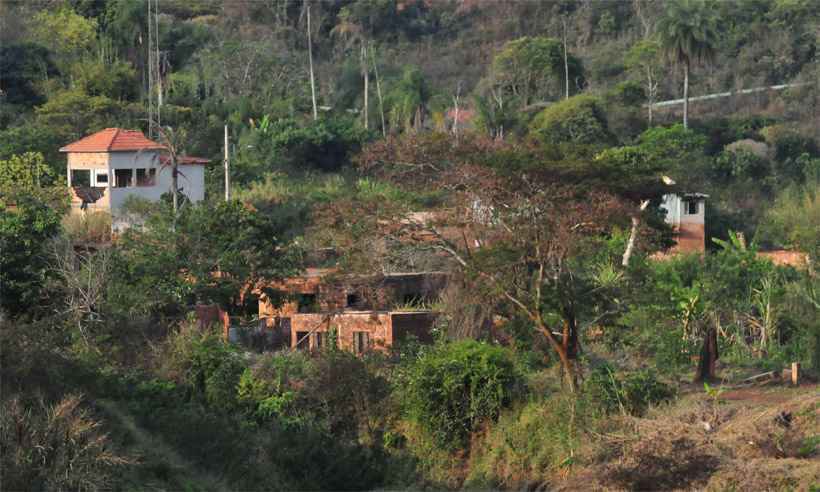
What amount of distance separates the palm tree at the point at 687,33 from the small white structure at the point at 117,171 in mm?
15099

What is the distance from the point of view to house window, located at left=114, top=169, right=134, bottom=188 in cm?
3219

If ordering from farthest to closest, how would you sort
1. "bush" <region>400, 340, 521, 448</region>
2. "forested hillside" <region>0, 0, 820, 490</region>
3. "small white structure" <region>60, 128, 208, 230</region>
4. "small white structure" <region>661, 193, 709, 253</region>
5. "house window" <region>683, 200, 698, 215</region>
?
"house window" <region>683, 200, 698, 215</region>, "small white structure" <region>661, 193, 709, 253</region>, "small white structure" <region>60, 128, 208, 230</region>, "bush" <region>400, 340, 521, 448</region>, "forested hillside" <region>0, 0, 820, 490</region>

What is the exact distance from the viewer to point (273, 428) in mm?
21109

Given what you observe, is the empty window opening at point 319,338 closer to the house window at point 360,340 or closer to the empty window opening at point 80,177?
the house window at point 360,340

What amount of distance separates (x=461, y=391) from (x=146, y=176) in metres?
13.7

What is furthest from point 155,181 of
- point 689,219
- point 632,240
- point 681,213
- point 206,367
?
point 632,240

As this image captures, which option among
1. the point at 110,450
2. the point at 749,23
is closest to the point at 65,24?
the point at 749,23

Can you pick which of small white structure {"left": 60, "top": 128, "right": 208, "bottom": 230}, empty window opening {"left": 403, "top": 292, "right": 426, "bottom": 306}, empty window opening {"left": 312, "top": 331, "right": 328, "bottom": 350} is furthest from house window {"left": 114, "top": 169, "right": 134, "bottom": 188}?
empty window opening {"left": 312, "top": 331, "right": 328, "bottom": 350}

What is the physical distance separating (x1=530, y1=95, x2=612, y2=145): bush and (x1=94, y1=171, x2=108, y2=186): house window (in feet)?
39.1

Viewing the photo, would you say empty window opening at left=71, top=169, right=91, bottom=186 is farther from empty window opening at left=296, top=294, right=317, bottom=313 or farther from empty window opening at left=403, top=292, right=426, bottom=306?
empty window opening at left=403, top=292, right=426, bottom=306

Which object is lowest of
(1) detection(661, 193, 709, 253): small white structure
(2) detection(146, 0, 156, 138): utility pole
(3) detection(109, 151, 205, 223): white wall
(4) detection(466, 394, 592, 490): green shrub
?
(4) detection(466, 394, 592, 490): green shrub

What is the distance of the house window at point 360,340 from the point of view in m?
23.8

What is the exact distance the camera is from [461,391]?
21.0 metres

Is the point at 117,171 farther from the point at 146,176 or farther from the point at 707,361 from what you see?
the point at 707,361
